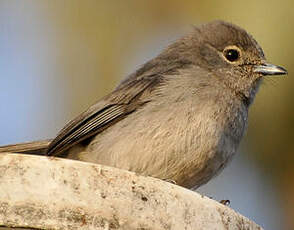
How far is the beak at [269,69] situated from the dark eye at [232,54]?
0.21 meters

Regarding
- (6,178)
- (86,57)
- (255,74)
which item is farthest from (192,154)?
(86,57)

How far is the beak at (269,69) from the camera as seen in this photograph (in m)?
6.43

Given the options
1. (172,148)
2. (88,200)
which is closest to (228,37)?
(172,148)

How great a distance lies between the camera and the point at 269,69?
261 inches

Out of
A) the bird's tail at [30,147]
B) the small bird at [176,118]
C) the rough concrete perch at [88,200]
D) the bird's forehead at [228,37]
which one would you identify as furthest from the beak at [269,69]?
the rough concrete perch at [88,200]

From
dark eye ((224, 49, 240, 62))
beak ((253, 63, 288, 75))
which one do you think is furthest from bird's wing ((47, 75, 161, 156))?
beak ((253, 63, 288, 75))

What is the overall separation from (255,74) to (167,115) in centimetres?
141

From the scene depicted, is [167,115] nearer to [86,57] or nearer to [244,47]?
[244,47]

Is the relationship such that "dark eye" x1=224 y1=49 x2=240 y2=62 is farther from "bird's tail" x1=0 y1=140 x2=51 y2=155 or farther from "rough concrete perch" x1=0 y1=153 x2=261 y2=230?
"rough concrete perch" x1=0 y1=153 x2=261 y2=230

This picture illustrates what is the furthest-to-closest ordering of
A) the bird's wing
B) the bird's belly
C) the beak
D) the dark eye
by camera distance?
the dark eye < the beak < the bird's wing < the bird's belly

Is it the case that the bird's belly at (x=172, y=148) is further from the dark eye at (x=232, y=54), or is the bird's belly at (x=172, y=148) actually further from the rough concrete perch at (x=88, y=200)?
the rough concrete perch at (x=88, y=200)

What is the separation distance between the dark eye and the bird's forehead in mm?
61

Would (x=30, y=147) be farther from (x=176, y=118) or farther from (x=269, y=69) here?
(x=269, y=69)

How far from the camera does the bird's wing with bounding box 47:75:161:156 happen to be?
5770 mm
